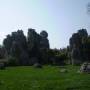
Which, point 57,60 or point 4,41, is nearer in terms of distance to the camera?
point 57,60

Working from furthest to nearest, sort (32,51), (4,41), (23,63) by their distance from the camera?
(4,41) → (32,51) → (23,63)

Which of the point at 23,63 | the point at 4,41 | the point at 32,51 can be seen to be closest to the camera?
the point at 23,63

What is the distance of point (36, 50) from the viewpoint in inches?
5098

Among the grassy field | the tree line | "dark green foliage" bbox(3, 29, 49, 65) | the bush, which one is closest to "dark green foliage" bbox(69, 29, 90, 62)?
the tree line

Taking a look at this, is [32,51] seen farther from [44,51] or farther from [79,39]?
[79,39]

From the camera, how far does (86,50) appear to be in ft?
430

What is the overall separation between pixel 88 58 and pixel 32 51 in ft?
74.5

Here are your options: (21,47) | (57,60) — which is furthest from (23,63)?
(57,60)

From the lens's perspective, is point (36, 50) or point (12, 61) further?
point (36, 50)

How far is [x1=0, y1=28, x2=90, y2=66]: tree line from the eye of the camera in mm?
122450

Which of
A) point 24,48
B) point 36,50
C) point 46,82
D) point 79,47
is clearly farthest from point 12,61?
point 46,82

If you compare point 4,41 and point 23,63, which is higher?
point 4,41

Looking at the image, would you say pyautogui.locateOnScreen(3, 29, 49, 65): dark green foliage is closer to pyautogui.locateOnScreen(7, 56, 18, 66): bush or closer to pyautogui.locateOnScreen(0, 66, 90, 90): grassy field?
pyautogui.locateOnScreen(7, 56, 18, 66): bush

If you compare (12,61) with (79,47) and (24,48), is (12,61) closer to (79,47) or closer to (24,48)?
(24,48)
